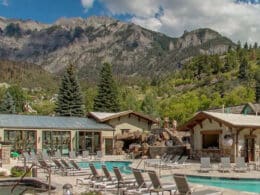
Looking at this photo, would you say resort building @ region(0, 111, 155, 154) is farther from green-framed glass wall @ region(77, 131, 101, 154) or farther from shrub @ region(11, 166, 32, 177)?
shrub @ region(11, 166, 32, 177)

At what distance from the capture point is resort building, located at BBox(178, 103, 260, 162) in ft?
84.5

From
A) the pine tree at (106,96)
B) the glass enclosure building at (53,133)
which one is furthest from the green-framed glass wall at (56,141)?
the pine tree at (106,96)

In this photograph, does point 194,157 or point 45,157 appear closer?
point 45,157

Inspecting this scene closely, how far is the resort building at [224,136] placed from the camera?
25.8 m

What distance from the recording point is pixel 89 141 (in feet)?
122

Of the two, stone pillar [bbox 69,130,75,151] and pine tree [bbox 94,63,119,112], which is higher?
pine tree [bbox 94,63,119,112]

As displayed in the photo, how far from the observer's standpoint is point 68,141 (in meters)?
35.5

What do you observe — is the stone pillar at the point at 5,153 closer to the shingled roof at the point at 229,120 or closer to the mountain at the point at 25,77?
the shingled roof at the point at 229,120

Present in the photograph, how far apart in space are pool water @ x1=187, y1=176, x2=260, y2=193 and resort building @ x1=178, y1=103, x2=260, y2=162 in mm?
6746

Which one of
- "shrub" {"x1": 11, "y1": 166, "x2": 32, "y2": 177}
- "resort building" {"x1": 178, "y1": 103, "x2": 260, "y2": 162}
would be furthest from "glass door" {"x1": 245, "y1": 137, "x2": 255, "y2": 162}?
"shrub" {"x1": 11, "y1": 166, "x2": 32, "y2": 177}

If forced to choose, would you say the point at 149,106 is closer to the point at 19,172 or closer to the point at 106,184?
the point at 19,172

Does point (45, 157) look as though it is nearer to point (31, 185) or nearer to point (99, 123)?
point (31, 185)

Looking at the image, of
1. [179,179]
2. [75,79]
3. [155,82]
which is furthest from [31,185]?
[155,82]

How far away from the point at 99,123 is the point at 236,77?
65.4 metres
